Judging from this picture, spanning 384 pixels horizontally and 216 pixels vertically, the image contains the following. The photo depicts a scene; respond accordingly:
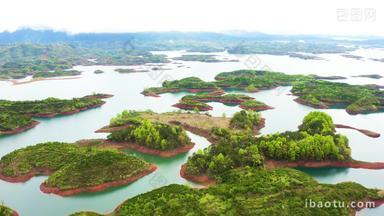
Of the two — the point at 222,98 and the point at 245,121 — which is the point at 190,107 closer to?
the point at 222,98

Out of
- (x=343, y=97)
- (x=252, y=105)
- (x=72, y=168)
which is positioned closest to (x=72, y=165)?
(x=72, y=168)

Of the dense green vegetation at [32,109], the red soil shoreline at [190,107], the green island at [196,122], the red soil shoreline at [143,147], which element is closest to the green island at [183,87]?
the red soil shoreline at [190,107]

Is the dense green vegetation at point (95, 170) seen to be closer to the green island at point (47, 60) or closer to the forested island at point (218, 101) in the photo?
the forested island at point (218, 101)

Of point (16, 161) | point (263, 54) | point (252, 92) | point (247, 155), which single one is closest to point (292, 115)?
point (252, 92)

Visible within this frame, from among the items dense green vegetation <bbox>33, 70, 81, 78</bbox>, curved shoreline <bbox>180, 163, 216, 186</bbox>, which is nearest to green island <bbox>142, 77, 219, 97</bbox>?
dense green vegetation <bbox>33, 70, 81, 78</bbox>

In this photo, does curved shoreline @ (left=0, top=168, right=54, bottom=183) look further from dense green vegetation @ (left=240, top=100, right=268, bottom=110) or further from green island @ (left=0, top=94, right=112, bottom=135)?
dense green vegetation @ (left=240, top=100, right=268, bottom=110)

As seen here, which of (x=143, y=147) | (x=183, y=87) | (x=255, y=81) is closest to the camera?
(x=143, y=147)

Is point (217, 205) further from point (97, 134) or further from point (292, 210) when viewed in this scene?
point (97, 134)
